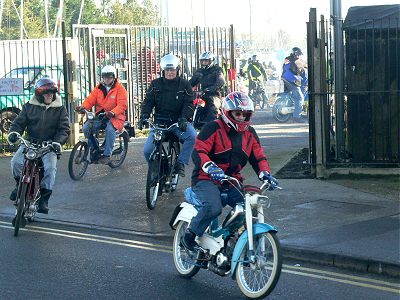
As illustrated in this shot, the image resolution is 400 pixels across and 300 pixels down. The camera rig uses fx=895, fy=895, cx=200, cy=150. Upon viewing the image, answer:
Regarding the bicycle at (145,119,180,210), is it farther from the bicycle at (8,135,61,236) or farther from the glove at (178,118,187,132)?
the bicycle at (8,135,61,236)

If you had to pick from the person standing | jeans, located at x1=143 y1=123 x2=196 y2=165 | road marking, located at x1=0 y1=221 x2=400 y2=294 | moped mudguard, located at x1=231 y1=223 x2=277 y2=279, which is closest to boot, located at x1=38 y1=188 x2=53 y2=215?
road marking, located at x1=0 y1=221 x2=400 y2=294

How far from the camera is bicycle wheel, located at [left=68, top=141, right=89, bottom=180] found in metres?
13.9

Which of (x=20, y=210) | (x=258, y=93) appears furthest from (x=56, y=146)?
(x=258, y=93)

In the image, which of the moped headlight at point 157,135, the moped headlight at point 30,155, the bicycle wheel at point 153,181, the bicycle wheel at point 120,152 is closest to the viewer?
the moped headlight at point 30,155

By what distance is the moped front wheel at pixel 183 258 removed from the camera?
8023 mm

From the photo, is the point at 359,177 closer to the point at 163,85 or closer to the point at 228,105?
the point at 163,85

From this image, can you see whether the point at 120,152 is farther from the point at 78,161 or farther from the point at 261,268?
the point at 261,268

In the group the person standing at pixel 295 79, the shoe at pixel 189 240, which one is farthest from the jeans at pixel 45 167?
the person standing at pixel 295 79

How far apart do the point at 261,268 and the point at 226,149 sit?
3.91 ft

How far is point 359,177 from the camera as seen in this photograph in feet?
43.0

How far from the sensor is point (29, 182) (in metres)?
10.4

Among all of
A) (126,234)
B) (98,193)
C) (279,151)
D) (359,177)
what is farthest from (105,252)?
(279,151)

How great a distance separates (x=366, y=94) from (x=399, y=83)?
499 millimetres

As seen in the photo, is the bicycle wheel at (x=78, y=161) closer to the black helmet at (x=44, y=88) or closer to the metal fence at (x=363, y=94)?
the black helmet at (x=44, y=88)
